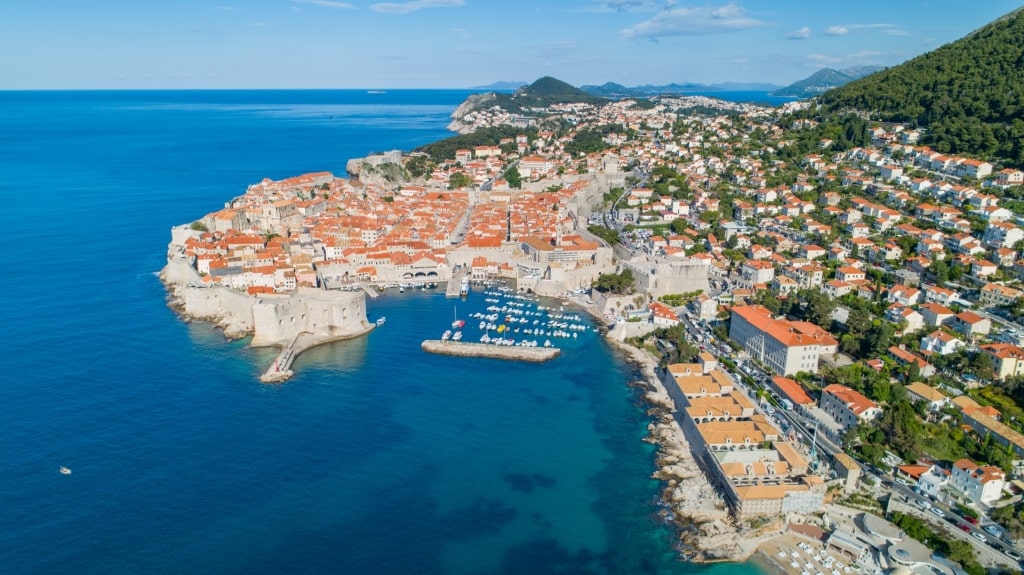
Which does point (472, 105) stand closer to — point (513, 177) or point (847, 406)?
point (513, 177)

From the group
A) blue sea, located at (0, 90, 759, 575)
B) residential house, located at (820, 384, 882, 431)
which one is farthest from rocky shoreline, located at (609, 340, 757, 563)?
residential house, located at (820, 384, 882, 431)

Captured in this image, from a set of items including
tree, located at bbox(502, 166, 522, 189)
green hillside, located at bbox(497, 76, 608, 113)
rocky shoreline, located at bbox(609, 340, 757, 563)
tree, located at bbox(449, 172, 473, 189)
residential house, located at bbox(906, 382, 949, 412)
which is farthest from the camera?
Result: green hillside, located at bbox(497, 76, 608, 113)

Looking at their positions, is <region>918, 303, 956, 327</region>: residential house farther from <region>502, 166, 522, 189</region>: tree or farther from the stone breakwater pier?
<region>502, 166, 522, 189</region>: tree

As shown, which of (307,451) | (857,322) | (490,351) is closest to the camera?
(307,451)

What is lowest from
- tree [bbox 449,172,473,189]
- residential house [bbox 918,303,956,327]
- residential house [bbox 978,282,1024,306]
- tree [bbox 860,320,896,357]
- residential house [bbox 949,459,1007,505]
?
residential house [bbox 949,459,1007,505]

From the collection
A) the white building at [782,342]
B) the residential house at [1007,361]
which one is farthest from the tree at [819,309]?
the residential house at [1007,361]

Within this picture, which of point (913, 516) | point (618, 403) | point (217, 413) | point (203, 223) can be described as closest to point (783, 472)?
point (913, 516)

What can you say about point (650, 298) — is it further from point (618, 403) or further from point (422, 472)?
point (422, 472)

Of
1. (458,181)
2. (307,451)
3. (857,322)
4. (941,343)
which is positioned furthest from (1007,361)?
(458,181)
